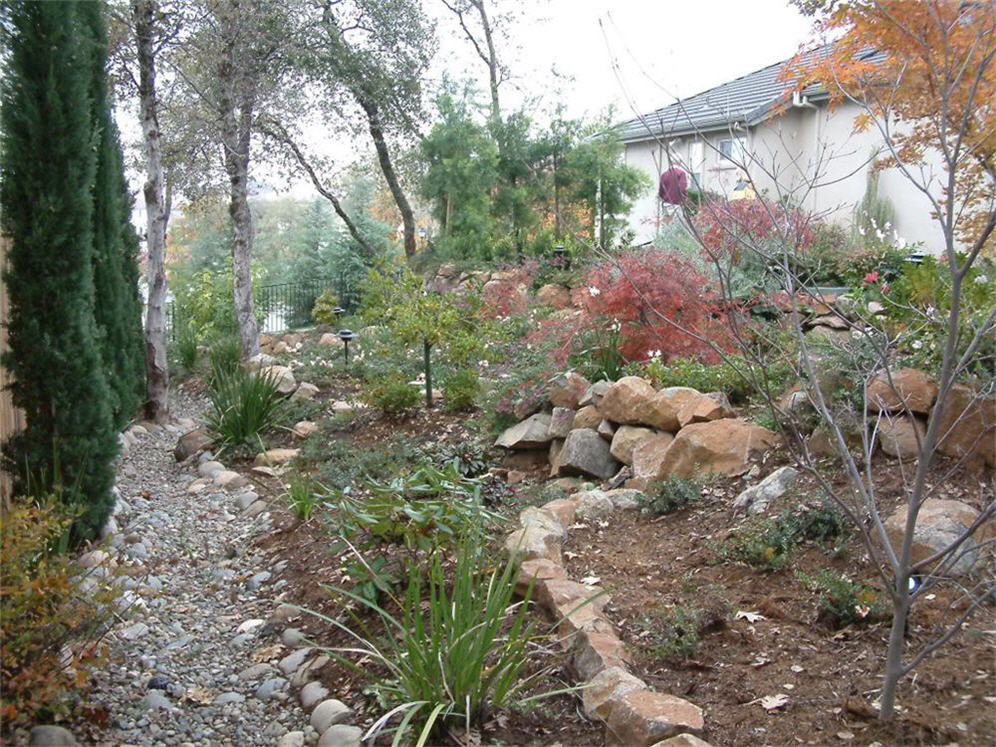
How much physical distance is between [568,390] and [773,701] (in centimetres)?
374

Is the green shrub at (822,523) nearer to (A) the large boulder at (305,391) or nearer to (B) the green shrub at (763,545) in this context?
(B) the green shrub at (763,545)

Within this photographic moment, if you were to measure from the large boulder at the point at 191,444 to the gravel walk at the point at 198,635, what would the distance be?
1040mm

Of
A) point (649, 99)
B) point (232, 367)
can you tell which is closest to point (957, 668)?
point (649, 99)

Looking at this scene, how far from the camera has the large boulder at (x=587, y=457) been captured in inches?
216

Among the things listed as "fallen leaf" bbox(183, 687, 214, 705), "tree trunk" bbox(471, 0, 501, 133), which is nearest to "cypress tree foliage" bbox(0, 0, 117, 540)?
"fallen leaf" bbox(183, 687, 214, 705)

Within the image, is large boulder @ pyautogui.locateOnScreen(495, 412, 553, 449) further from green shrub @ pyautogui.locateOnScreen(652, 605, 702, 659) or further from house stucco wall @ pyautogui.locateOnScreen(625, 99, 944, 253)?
house stucco wall @ pyautogui.locateOnScreen(625, 99, 944, 253)

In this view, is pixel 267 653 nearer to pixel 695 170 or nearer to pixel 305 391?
pixel 305 391

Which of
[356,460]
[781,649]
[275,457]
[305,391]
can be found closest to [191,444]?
[275,457]

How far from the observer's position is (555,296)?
35.8 ft

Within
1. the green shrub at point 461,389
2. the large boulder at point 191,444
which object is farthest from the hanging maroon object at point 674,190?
the large boulder at point 191,444

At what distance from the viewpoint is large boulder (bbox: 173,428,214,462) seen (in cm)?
691

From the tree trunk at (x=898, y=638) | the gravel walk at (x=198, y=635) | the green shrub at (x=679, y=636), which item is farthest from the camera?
the gravel walk at (x=198, y=635)

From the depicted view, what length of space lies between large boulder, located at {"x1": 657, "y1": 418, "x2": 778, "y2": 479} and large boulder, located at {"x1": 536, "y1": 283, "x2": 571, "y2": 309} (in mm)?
6020

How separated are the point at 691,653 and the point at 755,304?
466cm
